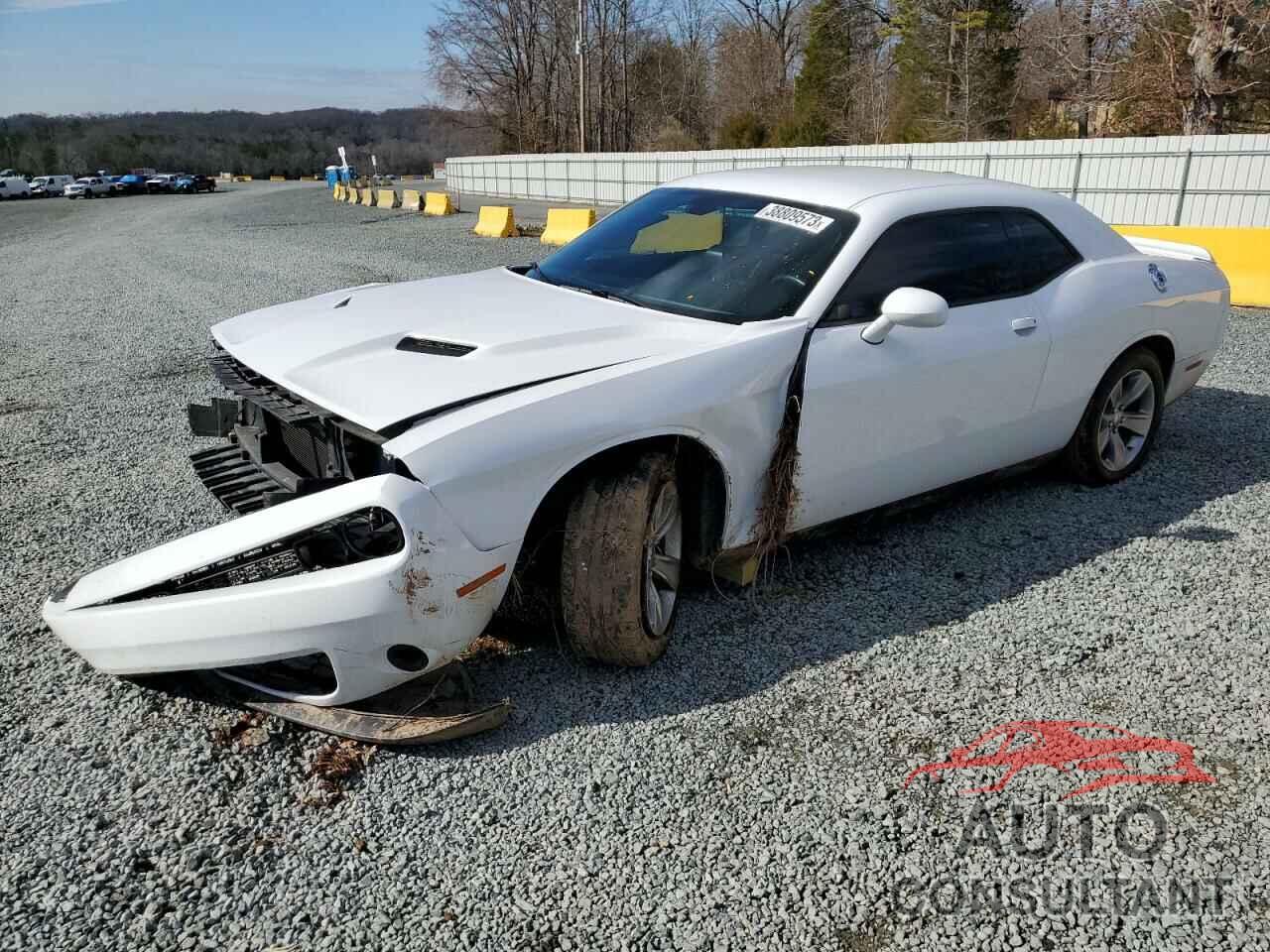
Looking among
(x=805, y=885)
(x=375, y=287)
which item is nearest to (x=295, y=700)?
(x=805, y=885)

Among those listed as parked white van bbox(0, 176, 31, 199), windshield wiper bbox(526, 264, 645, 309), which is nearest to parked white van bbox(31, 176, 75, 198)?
parked white van bbox(0, 176, 31, 199)

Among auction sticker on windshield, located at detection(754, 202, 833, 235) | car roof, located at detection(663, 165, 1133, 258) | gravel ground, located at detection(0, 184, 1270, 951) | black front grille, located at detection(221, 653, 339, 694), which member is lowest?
gravel ground, located at detection(0, 184, 1270, 951)

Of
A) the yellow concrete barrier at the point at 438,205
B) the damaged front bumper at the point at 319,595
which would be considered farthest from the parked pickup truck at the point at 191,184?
the damaged front bumper at the point at 319,595

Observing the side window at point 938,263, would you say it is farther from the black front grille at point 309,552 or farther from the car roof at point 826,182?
the black front grille at point 309,552

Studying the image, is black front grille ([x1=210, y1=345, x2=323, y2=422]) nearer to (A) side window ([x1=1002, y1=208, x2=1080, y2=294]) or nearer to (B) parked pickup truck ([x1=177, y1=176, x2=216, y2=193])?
(A) side window ([x1=1002, y1=208, x2=1080, y2=294])

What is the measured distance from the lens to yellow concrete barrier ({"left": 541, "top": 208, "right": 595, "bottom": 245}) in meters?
17.9

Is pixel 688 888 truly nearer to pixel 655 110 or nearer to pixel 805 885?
pixel 805 885

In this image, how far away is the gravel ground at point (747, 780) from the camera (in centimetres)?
219

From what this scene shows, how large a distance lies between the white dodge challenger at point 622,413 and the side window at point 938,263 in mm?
13

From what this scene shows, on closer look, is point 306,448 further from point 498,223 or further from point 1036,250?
point 498,223

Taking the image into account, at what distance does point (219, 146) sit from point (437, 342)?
444 feet

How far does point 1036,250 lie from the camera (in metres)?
4.28

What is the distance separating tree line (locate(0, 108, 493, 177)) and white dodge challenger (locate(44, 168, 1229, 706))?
231ft

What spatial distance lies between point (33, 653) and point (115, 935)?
5.01ft
